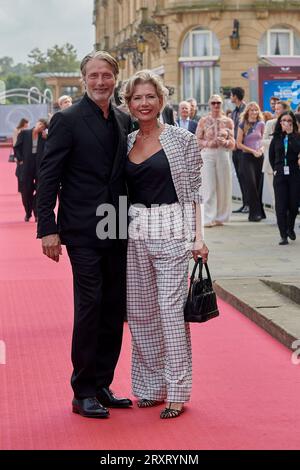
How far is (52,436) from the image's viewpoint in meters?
7.00

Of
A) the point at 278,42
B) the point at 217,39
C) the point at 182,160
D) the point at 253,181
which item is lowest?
the point at 253,181

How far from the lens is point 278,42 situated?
57.7 m

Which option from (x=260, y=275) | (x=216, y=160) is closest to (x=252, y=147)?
(x=216, y=160)

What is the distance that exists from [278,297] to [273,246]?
4.93m

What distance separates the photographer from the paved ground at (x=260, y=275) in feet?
34.6

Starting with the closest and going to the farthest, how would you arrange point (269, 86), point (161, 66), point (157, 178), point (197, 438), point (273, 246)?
point (197, 438) → point (157, 178) → point (273, 246) → point (269, 86) → point (161, 66)

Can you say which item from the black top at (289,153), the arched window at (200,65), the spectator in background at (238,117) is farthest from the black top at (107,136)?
the arched window at (200,65)

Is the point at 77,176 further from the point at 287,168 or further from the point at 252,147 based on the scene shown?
the point at 252,147

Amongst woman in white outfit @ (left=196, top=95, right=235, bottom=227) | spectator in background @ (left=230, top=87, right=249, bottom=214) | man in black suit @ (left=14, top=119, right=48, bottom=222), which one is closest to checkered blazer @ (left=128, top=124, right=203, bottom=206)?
woman in white outfit @ (left=196, top=95, right=235, bottom=227)

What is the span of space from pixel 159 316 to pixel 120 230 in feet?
1.78

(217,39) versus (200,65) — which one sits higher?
(217,39)

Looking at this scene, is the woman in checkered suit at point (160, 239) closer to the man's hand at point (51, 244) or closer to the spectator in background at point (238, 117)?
the man's hand at point (51, 244)

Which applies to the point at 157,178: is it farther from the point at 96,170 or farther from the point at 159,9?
the point at 159,9

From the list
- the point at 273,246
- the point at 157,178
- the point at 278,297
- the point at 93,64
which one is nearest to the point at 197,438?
the point at 157,178
